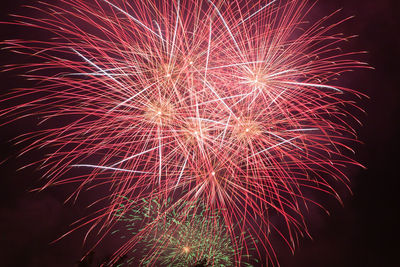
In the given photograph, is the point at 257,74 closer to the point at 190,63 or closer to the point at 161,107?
the point at 190,63

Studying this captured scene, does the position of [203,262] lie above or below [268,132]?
below

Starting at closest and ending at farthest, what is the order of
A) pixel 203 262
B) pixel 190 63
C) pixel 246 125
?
pixel 190 63
pixel 246 125
pixel 203 262

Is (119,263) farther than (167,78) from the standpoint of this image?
Yes

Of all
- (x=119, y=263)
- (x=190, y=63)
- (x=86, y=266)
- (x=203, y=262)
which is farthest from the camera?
(x=203, y=262)

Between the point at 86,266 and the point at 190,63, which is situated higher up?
the point at 190,63

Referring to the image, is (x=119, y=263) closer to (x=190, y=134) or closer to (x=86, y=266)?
(x=86, y=266)

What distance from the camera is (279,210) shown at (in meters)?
11.9

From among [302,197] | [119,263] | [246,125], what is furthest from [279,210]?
[119,263]

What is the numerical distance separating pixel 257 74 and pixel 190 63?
9.80 feet

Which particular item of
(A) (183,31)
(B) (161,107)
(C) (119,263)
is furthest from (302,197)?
(C) (119,263)

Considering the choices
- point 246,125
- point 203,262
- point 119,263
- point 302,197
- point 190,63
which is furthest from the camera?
point 203,262

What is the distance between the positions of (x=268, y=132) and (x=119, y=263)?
47.5ft

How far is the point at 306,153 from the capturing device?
12.6 metres

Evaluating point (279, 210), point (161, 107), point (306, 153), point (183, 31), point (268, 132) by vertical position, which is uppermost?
point (183, 31)
